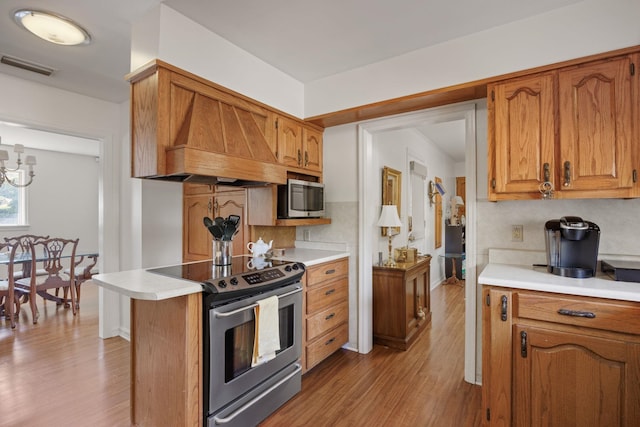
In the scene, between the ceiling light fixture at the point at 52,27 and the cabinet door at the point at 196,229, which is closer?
the ceiling light fixture at the point at 52,27

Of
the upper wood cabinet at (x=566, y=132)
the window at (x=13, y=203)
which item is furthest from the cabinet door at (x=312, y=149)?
the window at (x=13, y=203)

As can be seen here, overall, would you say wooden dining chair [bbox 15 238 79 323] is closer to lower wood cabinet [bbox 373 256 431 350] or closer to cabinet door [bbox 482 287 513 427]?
lower wood cabinet [bbox 373 256 431 350]

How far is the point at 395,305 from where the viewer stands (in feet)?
10.1

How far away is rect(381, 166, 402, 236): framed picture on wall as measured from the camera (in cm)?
359

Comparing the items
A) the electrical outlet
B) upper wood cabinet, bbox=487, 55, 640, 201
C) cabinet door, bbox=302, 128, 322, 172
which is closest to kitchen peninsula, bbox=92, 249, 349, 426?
cabinet door, bbox=302, 128, 322, 172

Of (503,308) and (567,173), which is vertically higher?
(567,173)

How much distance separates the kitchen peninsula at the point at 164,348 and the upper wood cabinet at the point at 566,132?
77.4 inches

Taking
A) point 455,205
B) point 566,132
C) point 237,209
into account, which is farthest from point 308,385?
point 455,205

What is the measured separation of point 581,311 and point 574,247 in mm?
418

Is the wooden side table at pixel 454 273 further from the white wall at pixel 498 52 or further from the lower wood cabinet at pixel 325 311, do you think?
the white wall at pixel 498 52

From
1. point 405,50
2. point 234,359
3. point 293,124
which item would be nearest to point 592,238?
point 405,50

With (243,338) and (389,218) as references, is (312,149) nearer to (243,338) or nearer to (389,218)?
(389,218)

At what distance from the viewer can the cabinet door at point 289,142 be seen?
279 centimetres

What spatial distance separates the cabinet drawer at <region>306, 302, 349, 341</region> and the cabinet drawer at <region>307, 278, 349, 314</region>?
2.1 inches
